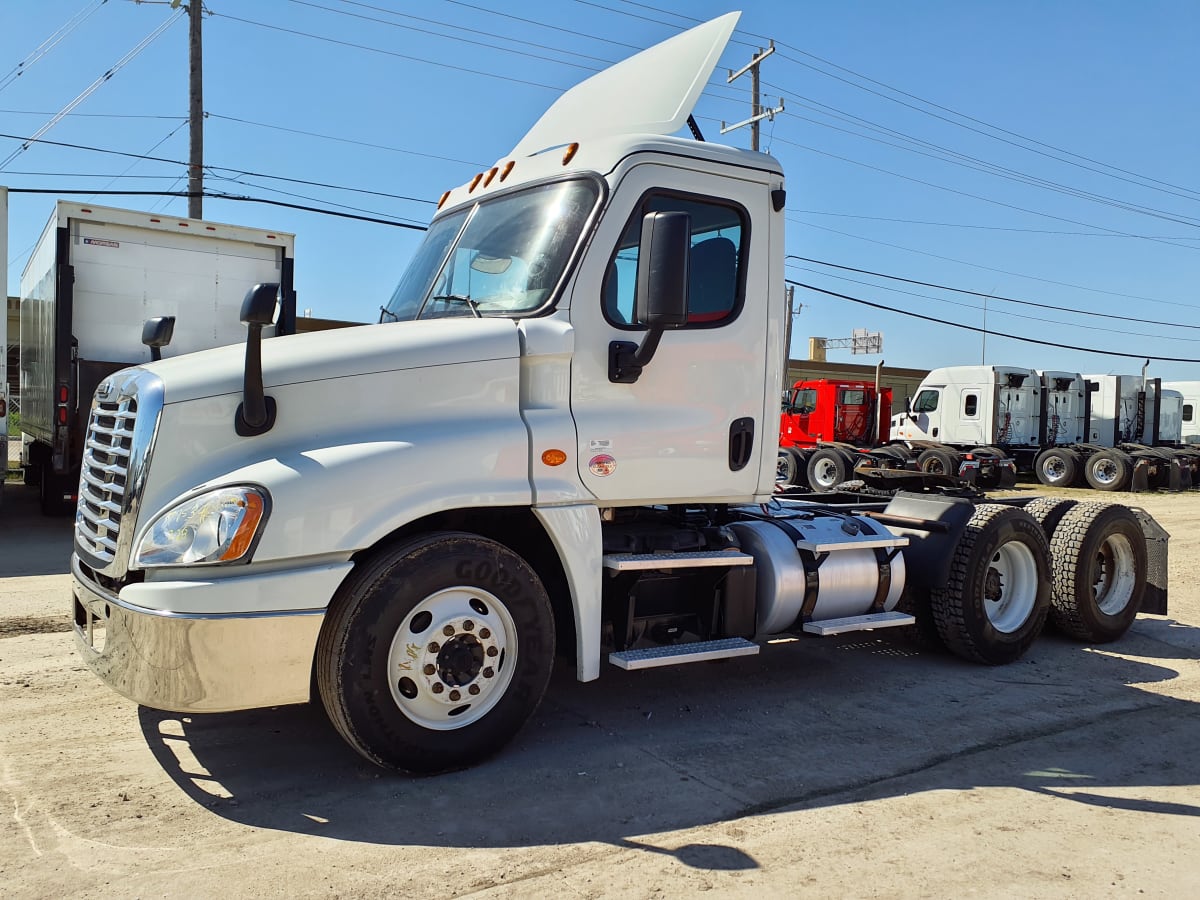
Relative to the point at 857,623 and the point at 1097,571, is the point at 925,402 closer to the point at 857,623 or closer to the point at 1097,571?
the point at 1097,571

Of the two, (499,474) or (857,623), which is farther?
(857,623)

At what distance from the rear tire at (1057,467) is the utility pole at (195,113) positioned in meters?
21.8

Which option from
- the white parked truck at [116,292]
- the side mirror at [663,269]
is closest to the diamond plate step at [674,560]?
the side mirror at [663,269]

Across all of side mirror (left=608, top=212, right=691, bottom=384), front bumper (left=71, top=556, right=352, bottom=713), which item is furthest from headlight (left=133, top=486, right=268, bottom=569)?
side mirror (left=608, top=212, right=691, bottom=384)

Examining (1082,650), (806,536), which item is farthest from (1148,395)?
(806,536)

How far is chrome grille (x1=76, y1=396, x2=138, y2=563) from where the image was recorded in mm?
3951

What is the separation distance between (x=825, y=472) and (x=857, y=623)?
16.1 meters

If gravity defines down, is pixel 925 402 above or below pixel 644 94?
below

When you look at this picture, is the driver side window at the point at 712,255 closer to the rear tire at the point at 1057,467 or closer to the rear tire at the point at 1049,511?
the rear tire at the point at 1049,511

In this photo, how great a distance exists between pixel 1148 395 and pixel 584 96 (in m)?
31.5

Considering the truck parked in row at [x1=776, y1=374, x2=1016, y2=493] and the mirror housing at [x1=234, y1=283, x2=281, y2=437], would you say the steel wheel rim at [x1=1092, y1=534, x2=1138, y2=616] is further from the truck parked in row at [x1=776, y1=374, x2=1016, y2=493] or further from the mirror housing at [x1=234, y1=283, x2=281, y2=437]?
the truck parked in row at [x1=776, y1=374, x2=1016, y2=493]

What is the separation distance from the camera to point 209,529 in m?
3.68

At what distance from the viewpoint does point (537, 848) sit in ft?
11.6

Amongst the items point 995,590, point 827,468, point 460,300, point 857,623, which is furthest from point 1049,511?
point 827,468
